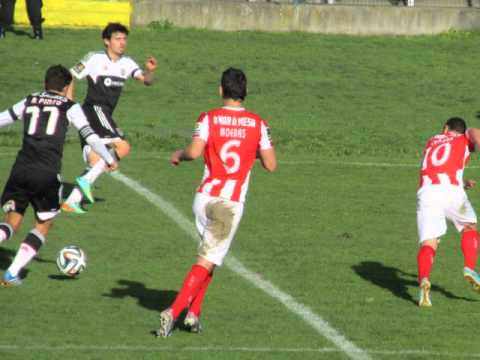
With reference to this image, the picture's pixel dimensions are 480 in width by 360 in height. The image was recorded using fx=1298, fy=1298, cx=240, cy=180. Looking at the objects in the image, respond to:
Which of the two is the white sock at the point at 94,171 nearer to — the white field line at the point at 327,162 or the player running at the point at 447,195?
the white field line at the point at 327,162

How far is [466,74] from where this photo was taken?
3098 cm

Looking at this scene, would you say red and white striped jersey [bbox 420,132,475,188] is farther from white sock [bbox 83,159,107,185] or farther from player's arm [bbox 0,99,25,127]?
white sock [bbox 83,159,107,185]

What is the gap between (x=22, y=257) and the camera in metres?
11.8

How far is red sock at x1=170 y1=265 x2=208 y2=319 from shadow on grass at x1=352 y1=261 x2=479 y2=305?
8.19 feet

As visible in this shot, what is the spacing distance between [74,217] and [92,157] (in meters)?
1.05

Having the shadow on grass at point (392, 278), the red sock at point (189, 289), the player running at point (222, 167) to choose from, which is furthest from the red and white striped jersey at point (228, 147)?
the shadow on grass at point (392, 278)

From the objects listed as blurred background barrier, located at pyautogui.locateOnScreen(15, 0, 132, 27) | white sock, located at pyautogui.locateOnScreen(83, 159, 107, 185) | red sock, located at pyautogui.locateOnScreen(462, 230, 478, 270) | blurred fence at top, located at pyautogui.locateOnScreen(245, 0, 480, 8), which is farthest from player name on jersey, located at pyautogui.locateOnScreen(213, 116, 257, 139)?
blurred fence at top, located at pyautogui.locateOnScreen(245, 0, 480, 8)

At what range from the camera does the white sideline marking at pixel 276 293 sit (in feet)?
33.8

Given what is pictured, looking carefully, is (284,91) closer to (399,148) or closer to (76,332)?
(399,148)

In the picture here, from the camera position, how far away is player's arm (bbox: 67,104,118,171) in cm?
1152

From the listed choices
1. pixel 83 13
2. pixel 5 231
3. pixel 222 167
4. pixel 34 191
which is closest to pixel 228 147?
pixel 222 167

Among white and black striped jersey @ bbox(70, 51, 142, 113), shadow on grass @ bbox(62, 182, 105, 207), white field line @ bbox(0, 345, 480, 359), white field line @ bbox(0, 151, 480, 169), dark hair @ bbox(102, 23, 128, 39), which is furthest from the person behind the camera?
white field line @ bbox(0, 151, 480, 169)

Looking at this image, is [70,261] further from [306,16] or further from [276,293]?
[306,16]

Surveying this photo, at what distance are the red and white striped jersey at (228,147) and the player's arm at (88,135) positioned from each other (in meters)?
1.39
